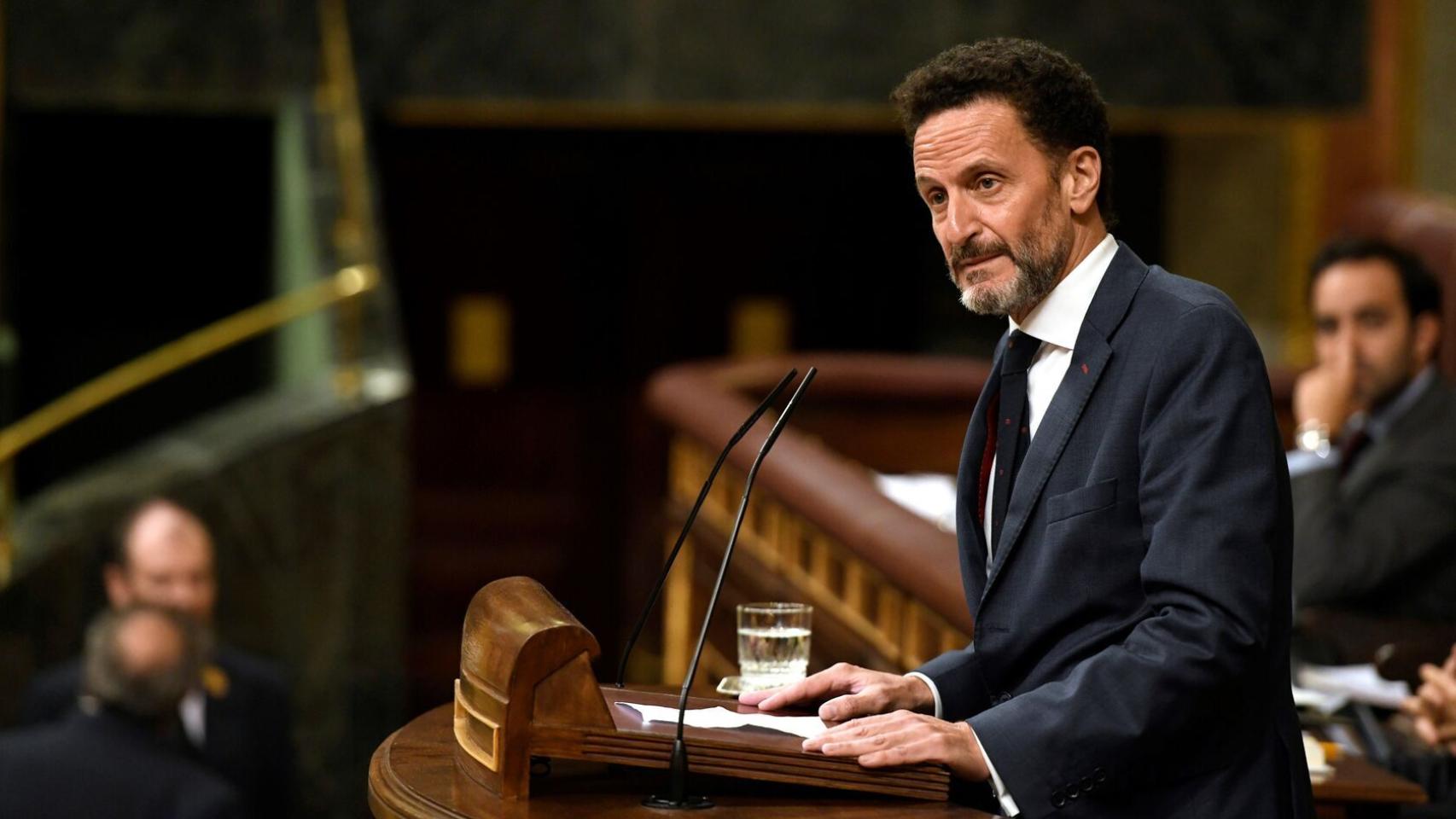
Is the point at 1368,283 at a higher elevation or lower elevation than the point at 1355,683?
higher

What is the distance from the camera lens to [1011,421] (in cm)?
209

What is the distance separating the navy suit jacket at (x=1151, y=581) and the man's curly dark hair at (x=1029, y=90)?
A: 0.50ft

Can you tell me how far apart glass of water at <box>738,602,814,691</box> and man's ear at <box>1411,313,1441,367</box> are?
2.47m

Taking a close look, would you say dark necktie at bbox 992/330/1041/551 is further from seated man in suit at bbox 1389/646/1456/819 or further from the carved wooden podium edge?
seated man in suit at bbox 1389/646/1456/819

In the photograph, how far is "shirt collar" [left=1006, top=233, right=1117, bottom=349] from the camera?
6.70 feet

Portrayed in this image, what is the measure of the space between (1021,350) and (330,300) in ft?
17.1

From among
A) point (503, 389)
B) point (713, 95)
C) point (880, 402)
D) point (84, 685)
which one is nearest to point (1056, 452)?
point (84, 685)

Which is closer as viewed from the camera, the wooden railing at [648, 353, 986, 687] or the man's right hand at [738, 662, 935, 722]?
the man's right hand at [738, 662, 935, 722]

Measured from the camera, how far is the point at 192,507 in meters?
6.26

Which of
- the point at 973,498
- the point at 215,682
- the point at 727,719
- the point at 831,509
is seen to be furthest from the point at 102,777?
the point at 973,498

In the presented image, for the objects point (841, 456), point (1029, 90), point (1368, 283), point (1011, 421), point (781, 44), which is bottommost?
point (841, 456)

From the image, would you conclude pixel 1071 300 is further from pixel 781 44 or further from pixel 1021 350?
pixel 781 44

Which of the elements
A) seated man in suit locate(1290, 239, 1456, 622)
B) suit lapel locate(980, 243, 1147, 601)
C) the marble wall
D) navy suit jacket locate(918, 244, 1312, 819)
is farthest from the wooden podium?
the marble wall

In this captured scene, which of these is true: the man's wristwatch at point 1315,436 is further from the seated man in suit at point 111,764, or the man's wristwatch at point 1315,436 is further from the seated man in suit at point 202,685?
the seated man in suit at point 202,685
